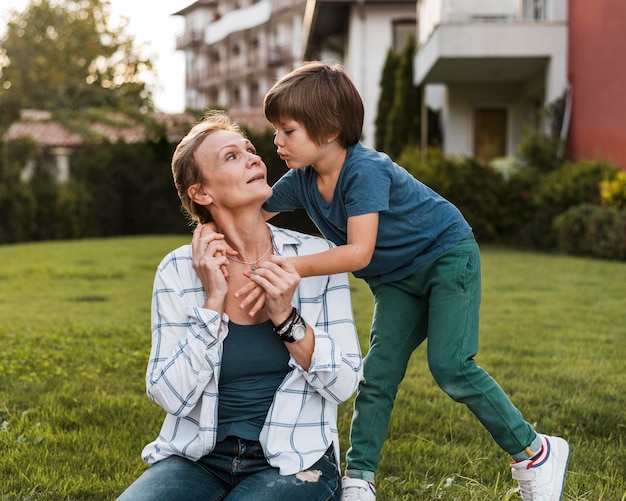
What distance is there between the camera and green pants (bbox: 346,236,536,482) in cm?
312

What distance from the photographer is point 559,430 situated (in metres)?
4.13

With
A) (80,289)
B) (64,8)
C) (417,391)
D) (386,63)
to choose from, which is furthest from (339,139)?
(64,8)

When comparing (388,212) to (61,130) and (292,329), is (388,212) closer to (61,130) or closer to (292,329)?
(292,329)

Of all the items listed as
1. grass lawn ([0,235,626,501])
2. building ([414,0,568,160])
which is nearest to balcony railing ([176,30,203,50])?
building ([414,0,568,160])

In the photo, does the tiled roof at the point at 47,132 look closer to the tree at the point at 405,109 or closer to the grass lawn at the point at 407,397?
the tree at the point at 405,109

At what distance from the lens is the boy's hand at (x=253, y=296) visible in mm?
2594

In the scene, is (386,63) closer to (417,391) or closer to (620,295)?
(620,295)

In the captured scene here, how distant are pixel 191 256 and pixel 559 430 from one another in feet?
7.25

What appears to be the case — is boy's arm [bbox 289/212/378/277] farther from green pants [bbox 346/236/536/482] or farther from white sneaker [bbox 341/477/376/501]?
white sneaker [bbox 341/477/376/501]

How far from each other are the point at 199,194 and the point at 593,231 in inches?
395

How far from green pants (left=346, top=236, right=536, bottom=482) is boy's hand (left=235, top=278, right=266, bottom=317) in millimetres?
775

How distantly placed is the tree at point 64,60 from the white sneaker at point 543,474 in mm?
33457

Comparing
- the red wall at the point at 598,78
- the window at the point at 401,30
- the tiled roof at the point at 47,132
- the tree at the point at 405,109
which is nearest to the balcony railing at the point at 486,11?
the red wall at the point at 598,78

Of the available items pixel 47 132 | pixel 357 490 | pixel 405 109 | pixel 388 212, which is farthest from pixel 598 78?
pixel 47 132
